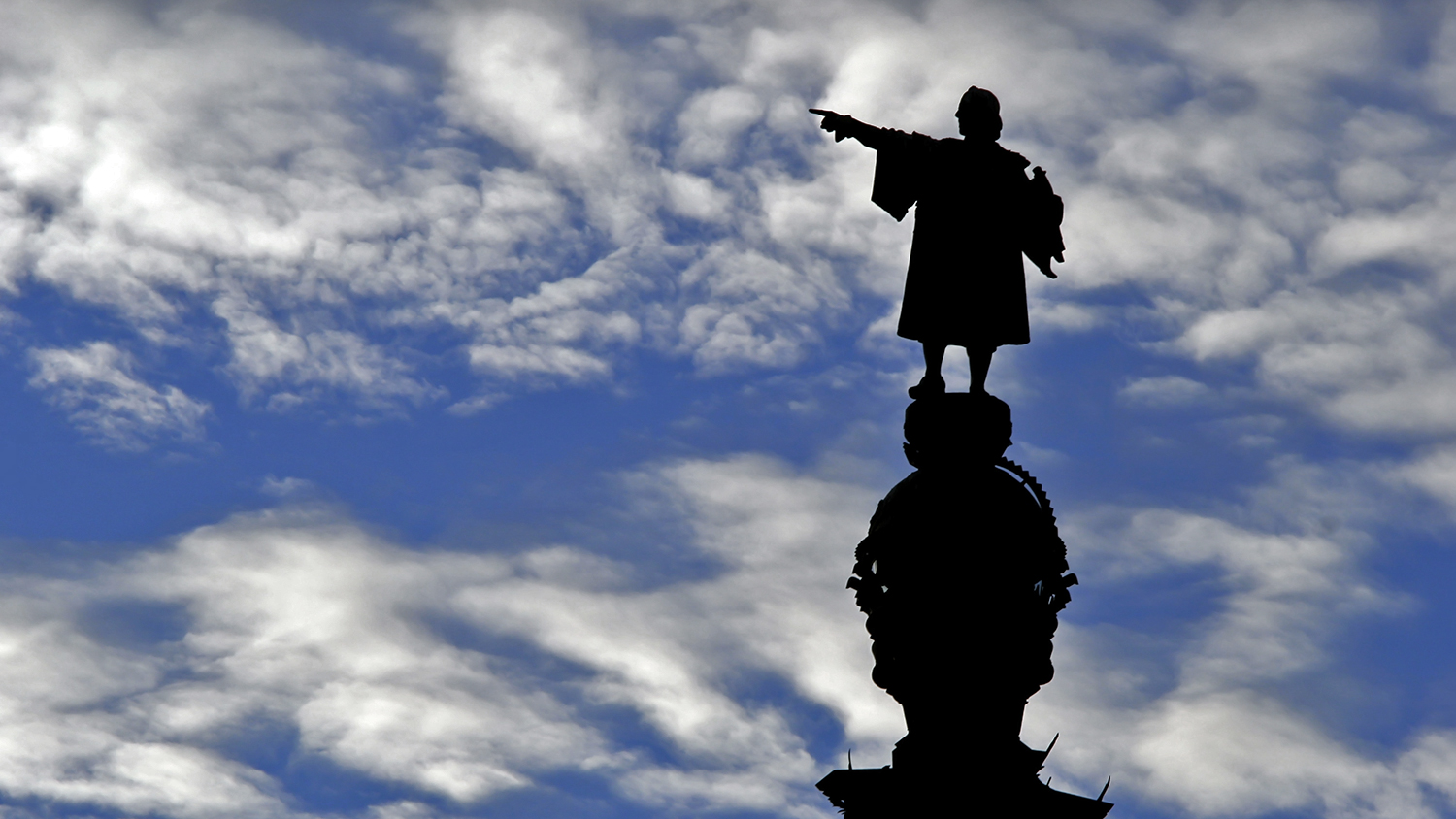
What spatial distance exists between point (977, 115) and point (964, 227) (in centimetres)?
112

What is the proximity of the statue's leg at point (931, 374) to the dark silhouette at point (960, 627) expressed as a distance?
459mm

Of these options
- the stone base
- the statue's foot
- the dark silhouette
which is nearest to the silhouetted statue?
the statue's foot

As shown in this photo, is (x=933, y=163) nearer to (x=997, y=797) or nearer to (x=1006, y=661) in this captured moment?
(x=1006, y=661)

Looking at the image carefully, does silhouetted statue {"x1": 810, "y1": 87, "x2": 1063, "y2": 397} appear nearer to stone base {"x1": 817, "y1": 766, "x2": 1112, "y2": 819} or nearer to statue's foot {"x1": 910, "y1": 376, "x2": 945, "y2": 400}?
statue's foot {"x1": 910, "y1": 376, "x2": 945, "y2": 400}

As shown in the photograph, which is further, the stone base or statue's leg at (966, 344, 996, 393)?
statue's leg at (966, 344, 996, 393)

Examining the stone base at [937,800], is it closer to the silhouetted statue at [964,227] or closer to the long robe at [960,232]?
the silhouetted statue at [964,227]

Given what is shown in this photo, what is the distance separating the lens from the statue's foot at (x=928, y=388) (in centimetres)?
1675

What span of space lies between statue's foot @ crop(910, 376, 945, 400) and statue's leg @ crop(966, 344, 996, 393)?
0.32 meters

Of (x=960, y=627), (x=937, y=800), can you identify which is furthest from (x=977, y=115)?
(x=937, y=800)

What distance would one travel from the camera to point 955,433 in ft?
53.7

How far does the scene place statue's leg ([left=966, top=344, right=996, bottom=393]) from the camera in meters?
17.0

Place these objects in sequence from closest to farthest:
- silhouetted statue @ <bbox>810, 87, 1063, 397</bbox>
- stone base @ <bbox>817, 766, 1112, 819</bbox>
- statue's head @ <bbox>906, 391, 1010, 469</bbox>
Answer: stone base @ <bbox>817, 766, 1112, 819</bbox>, statue's head @ <bbox>906, 391, 1010, 469</bbox>, silhouetted statue @ <bbox>810, 87, 1063, 397</bbox>

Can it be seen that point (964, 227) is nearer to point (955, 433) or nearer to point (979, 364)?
point (979, 364)

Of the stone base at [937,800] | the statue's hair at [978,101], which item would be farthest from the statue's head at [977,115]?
the stone base at [937,800]
